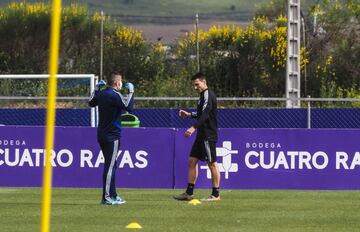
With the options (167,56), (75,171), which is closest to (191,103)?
(75,171)

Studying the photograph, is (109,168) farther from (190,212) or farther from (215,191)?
(215,191)

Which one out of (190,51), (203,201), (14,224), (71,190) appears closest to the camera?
(14,224)

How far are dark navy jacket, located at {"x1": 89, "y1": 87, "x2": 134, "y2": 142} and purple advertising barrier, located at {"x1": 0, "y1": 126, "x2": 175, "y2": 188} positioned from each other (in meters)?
4.16

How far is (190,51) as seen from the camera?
3512 centimetres

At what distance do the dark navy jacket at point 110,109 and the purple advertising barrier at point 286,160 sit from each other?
4227 millimetres

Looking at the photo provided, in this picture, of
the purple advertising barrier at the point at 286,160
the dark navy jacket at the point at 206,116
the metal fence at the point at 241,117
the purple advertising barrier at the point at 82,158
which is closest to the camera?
the dark navy jacket at the point at 206,116

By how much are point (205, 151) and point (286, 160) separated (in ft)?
12.2

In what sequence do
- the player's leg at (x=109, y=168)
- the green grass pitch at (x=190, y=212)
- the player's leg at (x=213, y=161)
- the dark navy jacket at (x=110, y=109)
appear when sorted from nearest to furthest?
the green grass pitch at (x=190, y=212), the dark navy jacket at (x=110, y=109), the player's leg at (x=109, y=168), the player's leg at (x=213, y=161)

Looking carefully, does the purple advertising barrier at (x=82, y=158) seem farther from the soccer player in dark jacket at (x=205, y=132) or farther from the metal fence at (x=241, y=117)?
the soccer player in dark jacket at (x=205, y=132)

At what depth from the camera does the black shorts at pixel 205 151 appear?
14531mm

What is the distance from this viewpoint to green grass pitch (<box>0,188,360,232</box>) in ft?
38.0

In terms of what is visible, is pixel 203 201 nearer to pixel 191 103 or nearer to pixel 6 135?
pixel 6 135

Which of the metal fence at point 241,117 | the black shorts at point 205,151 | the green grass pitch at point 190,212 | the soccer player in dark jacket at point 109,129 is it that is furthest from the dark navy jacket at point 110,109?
the metal fence at point 241,117

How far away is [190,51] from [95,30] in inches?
201
